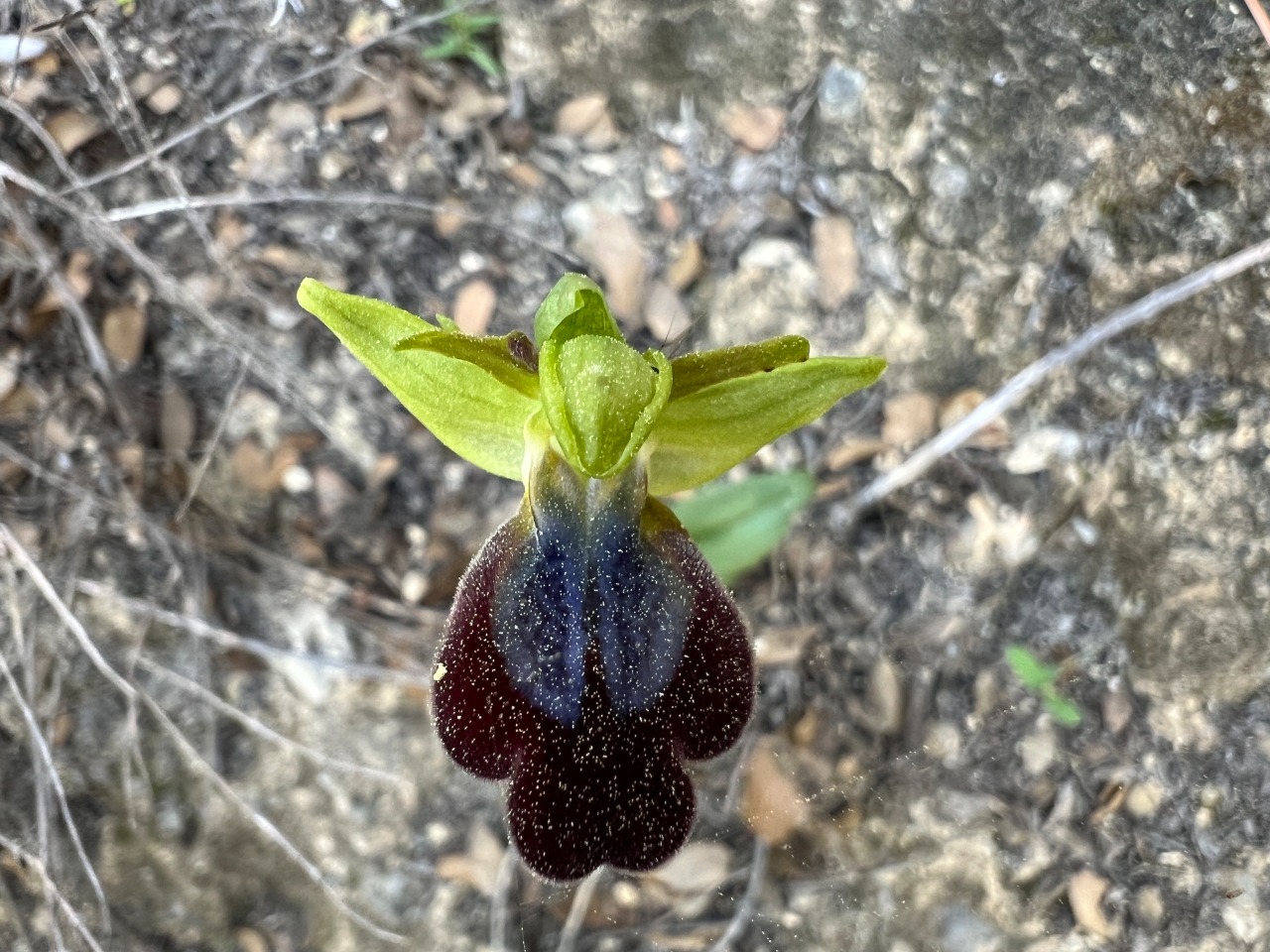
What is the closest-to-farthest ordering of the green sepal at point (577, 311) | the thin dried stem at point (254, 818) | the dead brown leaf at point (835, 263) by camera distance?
the green sepal at point (577, 311) → the thin dried stem at point (254, 818) → the dead brown leaf at point (835, 263)

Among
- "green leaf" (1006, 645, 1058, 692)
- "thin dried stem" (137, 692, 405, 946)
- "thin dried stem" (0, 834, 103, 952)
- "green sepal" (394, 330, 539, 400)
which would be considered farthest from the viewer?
"green leaf" (1006, 645, 1058, 692)

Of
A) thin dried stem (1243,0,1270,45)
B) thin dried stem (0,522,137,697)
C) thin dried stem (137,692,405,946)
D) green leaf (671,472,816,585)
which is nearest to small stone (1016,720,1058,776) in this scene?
green leaf (671,472,816,585)

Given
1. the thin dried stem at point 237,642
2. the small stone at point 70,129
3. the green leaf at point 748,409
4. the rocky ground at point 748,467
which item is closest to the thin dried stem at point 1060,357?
the rocky ground at point 748,467

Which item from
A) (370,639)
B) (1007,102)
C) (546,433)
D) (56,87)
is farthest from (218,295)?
(1007,102)

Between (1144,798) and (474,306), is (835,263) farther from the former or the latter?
(1144,798)

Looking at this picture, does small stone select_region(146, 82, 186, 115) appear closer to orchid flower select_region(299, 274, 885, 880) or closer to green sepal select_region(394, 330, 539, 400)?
orchid flower select_region(299, 274, 885, 880)

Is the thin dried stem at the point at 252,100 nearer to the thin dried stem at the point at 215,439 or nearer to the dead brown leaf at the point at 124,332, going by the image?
the dead brown leaf at the point at 124,332

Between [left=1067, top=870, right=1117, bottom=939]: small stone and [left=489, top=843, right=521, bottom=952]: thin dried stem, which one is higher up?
[left=489, top=843, right=521, bottom=952]: thin dried stem
